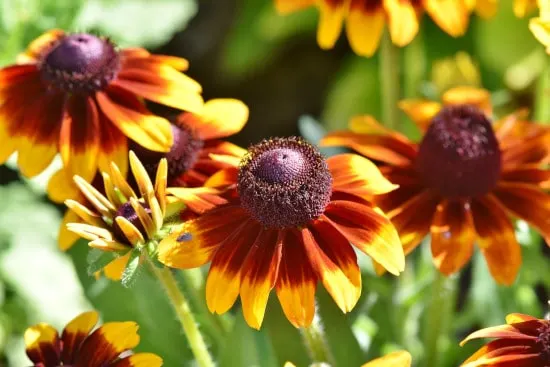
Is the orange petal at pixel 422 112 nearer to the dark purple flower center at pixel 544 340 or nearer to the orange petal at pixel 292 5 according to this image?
the orange petal at pixel 292 5

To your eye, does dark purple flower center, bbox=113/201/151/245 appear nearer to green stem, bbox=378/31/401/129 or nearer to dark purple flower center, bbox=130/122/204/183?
dark purple flower center, bbox=130/122/204/183

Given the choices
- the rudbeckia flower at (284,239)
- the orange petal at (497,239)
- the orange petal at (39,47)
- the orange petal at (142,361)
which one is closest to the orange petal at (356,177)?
the rudbeckia flower at (284,239)

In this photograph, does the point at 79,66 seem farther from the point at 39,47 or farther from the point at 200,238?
the point at 200,238

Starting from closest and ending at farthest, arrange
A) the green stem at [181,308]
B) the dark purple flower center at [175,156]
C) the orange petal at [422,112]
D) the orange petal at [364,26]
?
the green stem at [181,308]
the dark purple flower center at [175,156]
the orange petal at [364,26]
the orange petal at [422,112]

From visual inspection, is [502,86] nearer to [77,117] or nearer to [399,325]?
[399,325]

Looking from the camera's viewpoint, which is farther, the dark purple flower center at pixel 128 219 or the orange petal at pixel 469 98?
the orange petal at pixel 469 98

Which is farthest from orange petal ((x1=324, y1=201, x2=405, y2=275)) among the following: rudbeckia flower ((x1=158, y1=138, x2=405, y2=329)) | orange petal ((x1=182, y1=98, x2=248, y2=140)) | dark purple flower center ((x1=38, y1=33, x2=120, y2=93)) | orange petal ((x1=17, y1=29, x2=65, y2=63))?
orange petal ((x1=17, y1=29, x2=65, y2=63))
